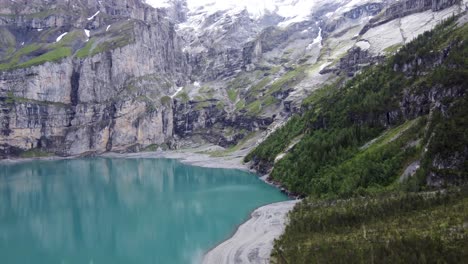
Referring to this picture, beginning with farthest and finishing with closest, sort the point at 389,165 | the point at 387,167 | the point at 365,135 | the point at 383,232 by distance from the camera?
the point at 365,135 → the point at 389,165 → the point at 387,167 → the point at 383,232

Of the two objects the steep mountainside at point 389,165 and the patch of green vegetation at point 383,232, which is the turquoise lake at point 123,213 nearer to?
the steep mountainside at point 389,165

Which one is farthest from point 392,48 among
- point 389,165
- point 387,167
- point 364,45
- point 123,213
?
point 123,213

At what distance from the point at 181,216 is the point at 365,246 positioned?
166 feet

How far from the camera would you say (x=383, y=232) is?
4859 cm

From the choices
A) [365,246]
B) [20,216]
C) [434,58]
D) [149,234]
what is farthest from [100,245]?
[434,58]

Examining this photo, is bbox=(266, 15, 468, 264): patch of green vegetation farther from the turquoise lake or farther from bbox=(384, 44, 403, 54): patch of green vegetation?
bbox=(384, 44, 403, 54): patch of green vegetation

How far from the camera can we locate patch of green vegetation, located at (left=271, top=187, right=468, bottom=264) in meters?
41.3

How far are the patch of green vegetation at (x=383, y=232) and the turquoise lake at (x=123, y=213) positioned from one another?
16.4 m

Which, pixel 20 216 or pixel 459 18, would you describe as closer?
pixel 20 216

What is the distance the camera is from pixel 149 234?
253ft

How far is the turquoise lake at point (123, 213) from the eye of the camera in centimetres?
6769

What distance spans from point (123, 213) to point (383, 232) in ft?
206

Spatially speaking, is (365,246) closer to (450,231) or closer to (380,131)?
(450,231)

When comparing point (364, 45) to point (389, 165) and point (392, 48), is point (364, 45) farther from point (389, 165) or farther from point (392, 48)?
point (389, 165)
